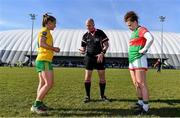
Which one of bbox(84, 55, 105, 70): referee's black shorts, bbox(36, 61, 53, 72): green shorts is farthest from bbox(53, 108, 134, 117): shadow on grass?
bbox(84, 55, 105, 70): referee's black shorts

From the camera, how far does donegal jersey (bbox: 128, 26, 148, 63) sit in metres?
7.72

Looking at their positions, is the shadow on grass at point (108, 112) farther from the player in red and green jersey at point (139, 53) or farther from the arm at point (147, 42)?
the arm at point (147, 42)

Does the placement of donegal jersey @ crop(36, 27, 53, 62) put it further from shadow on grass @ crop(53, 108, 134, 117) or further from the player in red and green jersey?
the player in red and green jersey

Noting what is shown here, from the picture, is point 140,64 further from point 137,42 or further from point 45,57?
point 45,57

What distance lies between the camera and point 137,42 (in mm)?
7793

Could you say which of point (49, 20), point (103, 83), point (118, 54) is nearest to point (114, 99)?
point (103, 83)

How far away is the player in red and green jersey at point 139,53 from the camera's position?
7.59 meters

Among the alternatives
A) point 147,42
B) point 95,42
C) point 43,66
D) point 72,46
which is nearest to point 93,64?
point 95,42

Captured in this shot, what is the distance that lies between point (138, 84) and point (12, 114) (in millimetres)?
2509

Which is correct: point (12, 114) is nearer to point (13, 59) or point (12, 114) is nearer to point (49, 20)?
point (49, 20)

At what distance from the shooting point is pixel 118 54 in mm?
81500

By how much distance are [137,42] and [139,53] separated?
240 millimetres

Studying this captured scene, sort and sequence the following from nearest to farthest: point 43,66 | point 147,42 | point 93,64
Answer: point 147,42 → point 43,66 → point 93,64

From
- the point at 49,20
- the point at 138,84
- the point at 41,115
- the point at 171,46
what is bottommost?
the point at 41,115
